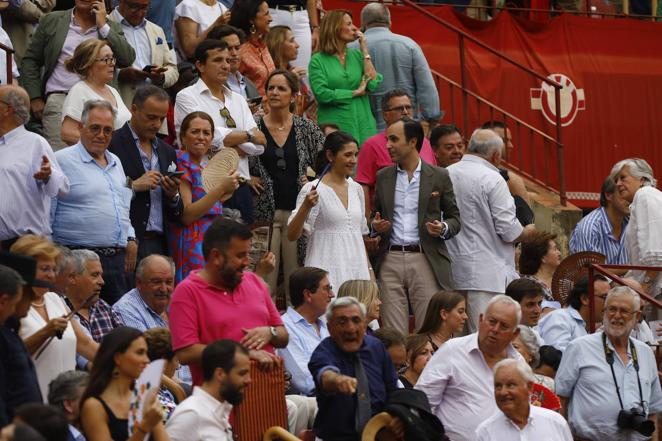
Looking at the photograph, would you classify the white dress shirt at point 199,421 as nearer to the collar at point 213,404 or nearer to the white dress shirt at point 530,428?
the collar at point 213,404

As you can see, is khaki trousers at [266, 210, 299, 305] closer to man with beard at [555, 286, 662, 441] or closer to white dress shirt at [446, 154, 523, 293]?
white dress shirt at [446, 154, 523, 293]

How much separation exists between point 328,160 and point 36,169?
2625mm

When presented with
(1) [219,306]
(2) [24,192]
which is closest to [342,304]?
(1) [219,306]

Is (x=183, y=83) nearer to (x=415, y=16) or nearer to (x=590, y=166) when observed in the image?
(x=415, y=16)

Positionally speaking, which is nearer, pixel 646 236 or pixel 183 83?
pixel 646 236

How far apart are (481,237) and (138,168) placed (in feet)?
9.70

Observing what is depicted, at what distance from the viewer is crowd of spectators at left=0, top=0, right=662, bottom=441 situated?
9188 mm

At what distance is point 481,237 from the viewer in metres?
13.3

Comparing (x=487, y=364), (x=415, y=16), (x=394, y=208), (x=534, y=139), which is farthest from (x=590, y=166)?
(x=487, y=364)

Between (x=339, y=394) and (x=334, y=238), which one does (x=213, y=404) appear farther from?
(x=334, y=238)

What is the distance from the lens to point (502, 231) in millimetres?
13227

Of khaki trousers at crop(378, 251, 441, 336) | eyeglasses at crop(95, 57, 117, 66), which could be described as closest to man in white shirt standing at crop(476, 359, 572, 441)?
khaki trousers at crop(378, 251, 441, 336)

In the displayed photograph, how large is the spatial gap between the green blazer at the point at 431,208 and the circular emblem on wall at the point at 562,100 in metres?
7.34

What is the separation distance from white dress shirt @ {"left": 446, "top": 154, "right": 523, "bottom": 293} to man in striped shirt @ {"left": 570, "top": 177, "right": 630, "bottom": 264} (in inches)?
50.5
